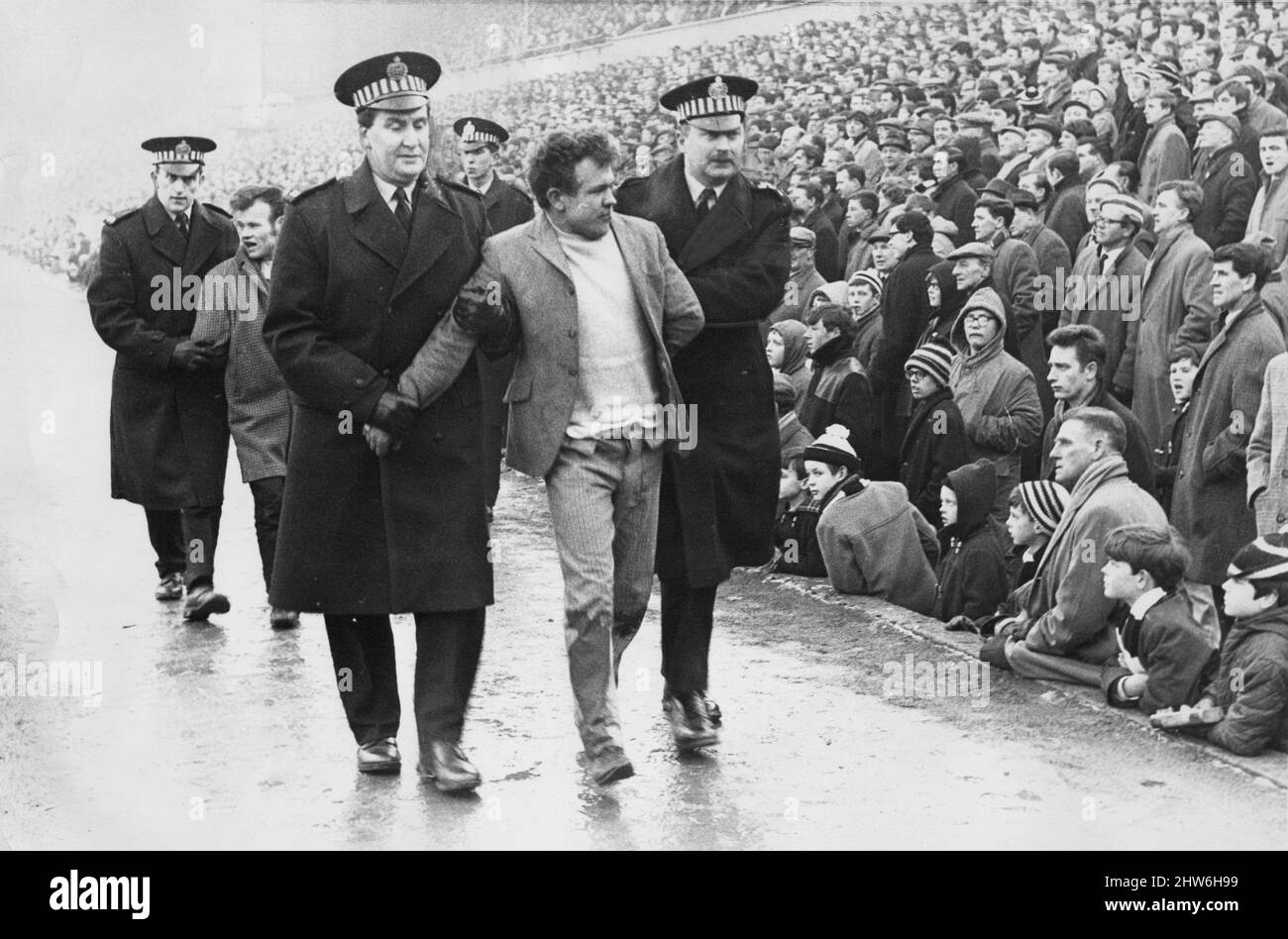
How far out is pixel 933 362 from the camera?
861 cm

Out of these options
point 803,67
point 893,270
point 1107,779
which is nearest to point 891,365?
point 893,270

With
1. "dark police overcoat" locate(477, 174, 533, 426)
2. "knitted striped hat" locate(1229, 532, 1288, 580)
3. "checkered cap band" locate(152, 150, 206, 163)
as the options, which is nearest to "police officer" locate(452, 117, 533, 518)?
"dark police overcoat" locate(477, 174, 533, 426)

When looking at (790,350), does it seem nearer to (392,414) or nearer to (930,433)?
(930,433)

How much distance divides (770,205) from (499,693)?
6.70 feet

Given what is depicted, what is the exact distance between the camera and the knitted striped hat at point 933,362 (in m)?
8.58

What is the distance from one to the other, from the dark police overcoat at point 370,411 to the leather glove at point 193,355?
2403mm

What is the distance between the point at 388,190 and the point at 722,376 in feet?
4.02

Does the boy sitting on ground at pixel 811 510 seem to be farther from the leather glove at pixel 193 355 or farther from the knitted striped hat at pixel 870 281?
the leather glove at pixel 193 355

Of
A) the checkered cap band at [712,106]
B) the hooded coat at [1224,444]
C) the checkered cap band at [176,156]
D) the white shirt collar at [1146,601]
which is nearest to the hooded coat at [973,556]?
the hooded coat at [1224,444]

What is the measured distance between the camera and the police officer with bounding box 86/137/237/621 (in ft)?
26.7

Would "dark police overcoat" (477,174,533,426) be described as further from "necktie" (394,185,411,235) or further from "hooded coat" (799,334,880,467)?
"necktie" (394,185,411,235)

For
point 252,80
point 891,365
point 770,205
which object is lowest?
point 891,365

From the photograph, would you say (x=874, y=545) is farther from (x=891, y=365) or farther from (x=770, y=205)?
(x=770, y=205)

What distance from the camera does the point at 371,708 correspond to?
19.2 ft
